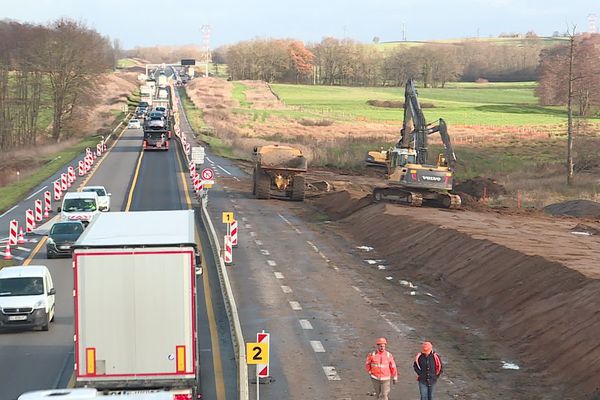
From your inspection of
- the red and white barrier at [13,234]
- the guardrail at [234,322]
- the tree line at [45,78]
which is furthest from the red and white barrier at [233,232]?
the tree line at [45,78]

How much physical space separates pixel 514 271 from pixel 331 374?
374 inches

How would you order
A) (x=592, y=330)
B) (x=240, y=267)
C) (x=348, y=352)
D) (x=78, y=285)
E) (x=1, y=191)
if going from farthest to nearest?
(x=1, y=191) < (x=240, y=267) < (x=348, y=352) < (x=592, y=330) < (x=78, y=285)

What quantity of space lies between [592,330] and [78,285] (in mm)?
10979

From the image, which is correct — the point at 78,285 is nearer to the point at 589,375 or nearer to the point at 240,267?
the point at 589,375

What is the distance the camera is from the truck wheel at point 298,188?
51.5 metres

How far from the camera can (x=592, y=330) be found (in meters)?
19.9

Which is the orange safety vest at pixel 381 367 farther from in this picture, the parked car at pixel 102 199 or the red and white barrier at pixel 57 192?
the red and white barrier at pixel 57 192

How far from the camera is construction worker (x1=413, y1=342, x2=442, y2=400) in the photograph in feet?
54.2

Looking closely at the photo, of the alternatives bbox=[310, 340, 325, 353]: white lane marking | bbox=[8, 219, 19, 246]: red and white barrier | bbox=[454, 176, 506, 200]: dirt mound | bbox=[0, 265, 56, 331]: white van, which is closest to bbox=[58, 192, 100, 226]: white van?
bbox=[8, 219, 19, 246]: red and white barrier

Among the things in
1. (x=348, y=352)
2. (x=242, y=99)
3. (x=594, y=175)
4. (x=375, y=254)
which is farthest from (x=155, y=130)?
(x=242, y=99)

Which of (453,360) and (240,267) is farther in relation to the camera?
(240,267)

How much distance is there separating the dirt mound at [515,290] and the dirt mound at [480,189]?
14732 millimetres

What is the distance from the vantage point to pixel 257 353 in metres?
16.5

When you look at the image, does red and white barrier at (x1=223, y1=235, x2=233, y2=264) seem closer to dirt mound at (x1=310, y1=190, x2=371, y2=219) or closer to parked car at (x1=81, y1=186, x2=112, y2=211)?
parked car at (x1=81, y1=186, x2=112, y2=211)
